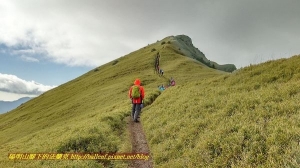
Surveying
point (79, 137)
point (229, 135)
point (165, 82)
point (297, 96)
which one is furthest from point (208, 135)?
point (165, 82)

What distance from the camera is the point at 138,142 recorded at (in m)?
17.6

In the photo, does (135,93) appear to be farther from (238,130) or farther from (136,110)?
(238,130)

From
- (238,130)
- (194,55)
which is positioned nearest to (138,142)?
(238,130)

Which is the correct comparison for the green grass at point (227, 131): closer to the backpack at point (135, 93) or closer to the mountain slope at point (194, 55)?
the backpack at point (135, 93)

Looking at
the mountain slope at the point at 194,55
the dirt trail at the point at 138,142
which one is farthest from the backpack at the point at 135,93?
the mountain slope at the point at 194,55

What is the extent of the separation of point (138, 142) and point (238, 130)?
26.4 ft

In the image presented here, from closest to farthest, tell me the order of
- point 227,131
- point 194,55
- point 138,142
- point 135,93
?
point 227,131
point 138,142
point 135,93
point 194,55

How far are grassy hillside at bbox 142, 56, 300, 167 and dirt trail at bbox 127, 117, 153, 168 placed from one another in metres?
0.54

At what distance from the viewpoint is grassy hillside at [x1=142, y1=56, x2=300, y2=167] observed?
879 centimetres

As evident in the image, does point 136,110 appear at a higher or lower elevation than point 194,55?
lower

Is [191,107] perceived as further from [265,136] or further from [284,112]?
[265,136]

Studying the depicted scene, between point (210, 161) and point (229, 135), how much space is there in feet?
4.85

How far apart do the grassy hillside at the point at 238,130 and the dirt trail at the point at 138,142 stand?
0.54m

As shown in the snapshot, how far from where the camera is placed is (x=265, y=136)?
31.6ft
